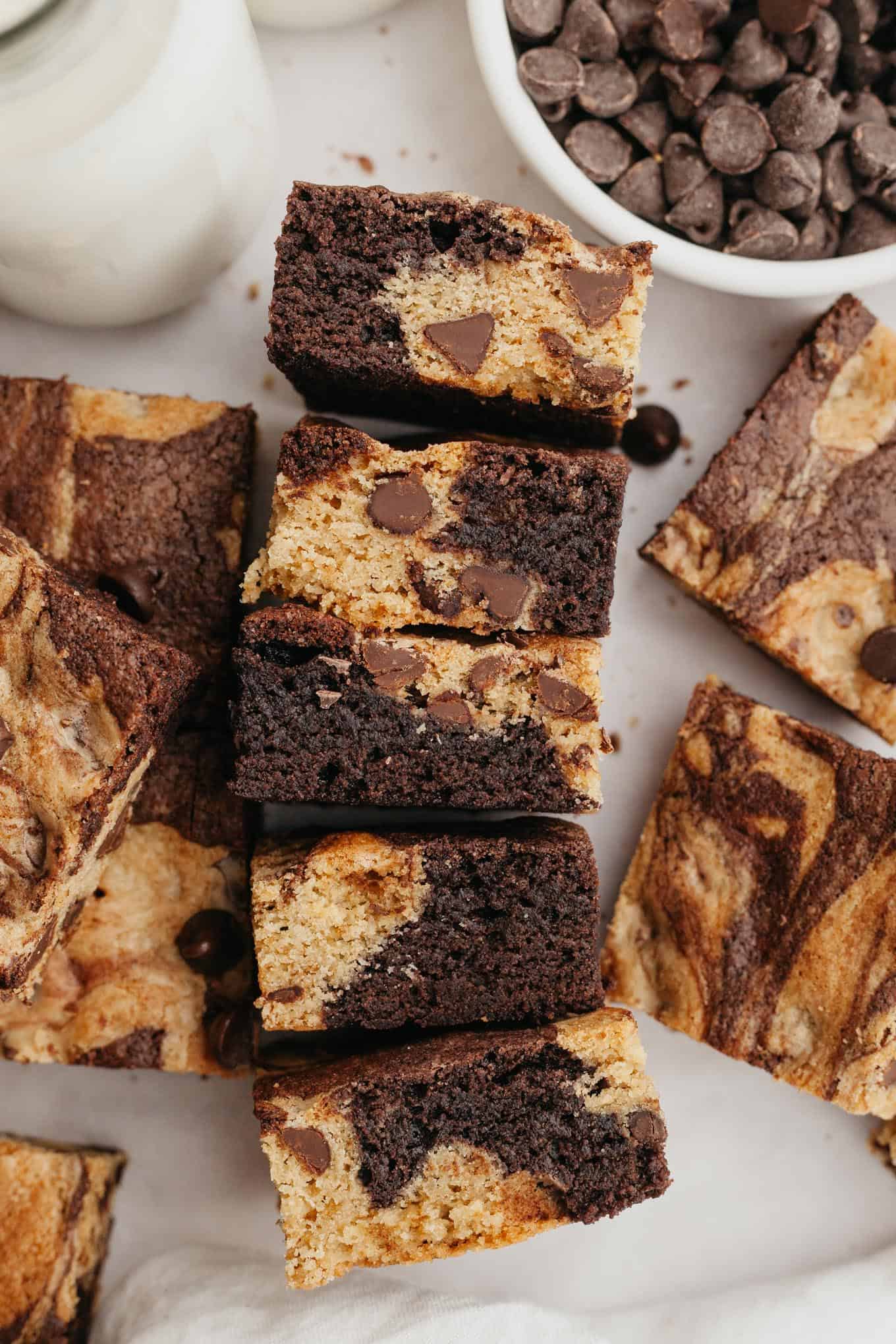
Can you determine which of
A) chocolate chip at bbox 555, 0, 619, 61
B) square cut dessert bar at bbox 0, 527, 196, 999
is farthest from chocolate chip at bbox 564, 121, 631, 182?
square cut dessert bar at bbox 0, 527, 196, 999

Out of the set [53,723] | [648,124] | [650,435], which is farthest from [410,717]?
[648,124]

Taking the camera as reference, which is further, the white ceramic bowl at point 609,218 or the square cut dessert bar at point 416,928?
the white ceramic bowl at point 609,218

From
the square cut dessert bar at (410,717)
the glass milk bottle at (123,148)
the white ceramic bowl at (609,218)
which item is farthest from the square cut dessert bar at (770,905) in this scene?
the glass milk bottle at (123,148)

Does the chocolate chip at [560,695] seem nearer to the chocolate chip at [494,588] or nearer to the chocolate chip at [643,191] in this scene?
the chocolate chip at [494,588]

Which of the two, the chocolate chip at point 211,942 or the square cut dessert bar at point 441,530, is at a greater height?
the square cut dessert bar at point 441,530

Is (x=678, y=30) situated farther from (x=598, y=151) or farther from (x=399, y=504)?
(x=399, y=504)

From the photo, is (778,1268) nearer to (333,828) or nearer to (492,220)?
(333,828)

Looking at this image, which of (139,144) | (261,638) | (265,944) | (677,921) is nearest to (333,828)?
(265,944)
